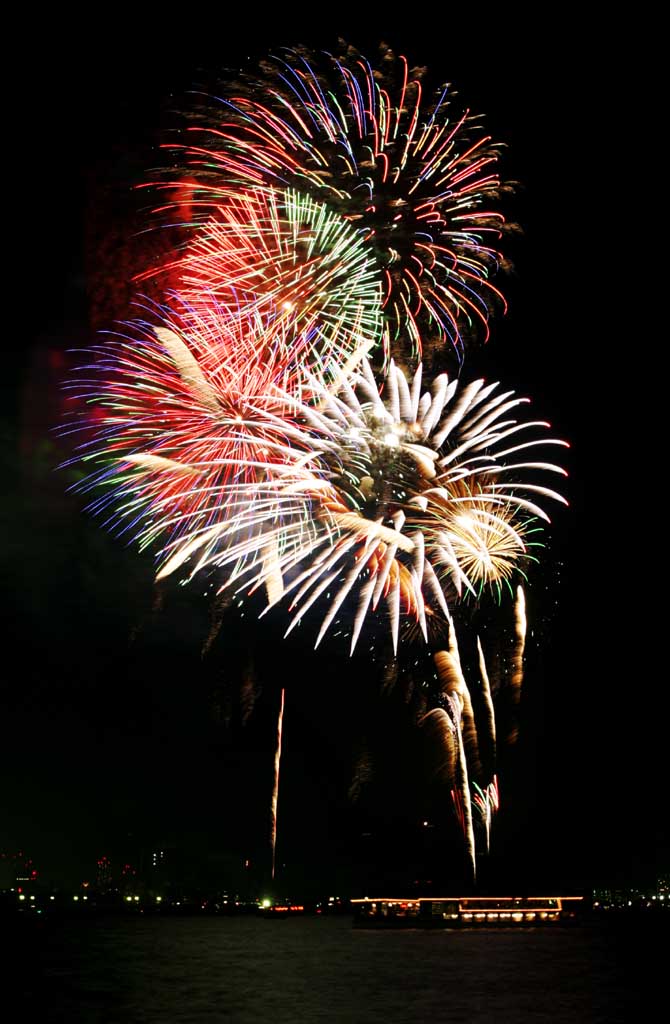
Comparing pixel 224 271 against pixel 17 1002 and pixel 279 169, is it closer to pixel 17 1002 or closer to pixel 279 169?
pixel 279 169

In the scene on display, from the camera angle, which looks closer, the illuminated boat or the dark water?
the dark water

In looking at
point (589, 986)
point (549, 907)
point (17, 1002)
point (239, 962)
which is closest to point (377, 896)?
point (549, 907)

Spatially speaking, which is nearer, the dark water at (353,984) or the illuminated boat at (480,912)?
the dark water at (353,984)

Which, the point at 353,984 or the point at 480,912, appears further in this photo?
the point at 480,912
